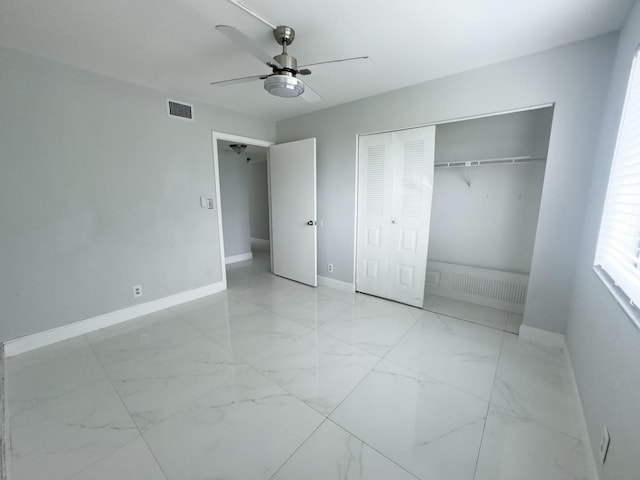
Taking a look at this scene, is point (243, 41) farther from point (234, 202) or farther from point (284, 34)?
point (234, 202)

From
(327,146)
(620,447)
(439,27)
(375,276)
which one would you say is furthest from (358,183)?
(620,447)

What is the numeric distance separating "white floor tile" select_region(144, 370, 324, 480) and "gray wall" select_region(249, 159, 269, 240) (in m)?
5.17

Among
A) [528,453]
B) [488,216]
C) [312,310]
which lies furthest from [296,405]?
[488,216]

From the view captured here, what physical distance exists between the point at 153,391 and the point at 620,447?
7.93 feet

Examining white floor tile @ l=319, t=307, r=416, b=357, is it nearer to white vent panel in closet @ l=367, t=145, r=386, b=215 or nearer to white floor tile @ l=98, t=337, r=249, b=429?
white floor tile @ l=98, t=337, r=249, b=429

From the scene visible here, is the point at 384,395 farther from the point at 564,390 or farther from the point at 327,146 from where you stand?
the point at 327,146

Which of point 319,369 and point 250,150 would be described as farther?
point 250,150

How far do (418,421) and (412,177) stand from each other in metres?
2.28

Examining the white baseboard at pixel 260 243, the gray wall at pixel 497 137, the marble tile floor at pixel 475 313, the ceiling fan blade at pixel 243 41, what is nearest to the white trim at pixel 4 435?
the ceiling fan blade at pixel 243 41

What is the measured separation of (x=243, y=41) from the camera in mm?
1425

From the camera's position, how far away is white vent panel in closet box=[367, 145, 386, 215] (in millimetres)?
3039

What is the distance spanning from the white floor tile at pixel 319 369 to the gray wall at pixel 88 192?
188cm

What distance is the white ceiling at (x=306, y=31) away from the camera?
155 cm

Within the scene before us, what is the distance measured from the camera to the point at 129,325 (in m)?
2.61
